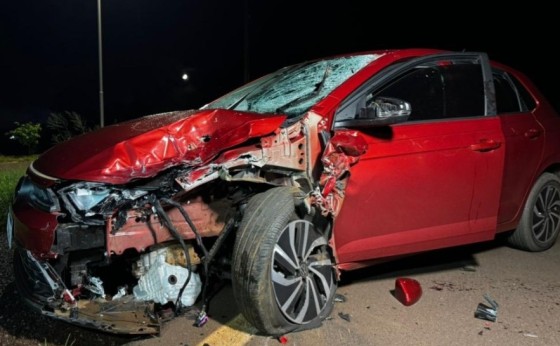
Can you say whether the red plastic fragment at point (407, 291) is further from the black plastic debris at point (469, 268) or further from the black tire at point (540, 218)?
the black tire at point (540, 218)

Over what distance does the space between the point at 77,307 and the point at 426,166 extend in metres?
2.29

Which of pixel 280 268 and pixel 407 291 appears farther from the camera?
pixel 407 291

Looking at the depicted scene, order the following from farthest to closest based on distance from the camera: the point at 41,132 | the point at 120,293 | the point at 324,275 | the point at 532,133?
the point at 41,132 < the point at 532,133 < the point at 324,275 < the point at 120,293

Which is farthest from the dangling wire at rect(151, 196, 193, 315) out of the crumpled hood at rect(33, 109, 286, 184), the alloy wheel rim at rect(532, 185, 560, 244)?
the alloy wheel rim at rect(532, 185, 560, 244)

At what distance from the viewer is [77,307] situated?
261 cm

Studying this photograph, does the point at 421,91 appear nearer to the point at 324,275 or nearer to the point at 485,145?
the point at 485,145

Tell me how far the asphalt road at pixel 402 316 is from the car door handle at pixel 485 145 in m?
1.07

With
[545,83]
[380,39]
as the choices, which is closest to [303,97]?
[545,83]

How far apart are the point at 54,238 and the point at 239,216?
39.2 inches

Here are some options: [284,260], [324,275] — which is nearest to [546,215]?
[324,275]

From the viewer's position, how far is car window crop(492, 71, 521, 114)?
4055mm

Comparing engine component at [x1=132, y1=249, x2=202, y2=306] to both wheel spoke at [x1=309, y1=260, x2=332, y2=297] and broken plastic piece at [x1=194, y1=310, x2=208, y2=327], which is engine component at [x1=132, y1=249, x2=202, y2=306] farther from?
wheel spoke at [x1=309, y1=260, x2=332, y2=297]

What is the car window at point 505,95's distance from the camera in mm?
4055

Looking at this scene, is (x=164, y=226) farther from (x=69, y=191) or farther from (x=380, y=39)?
(x=380, y=39)
